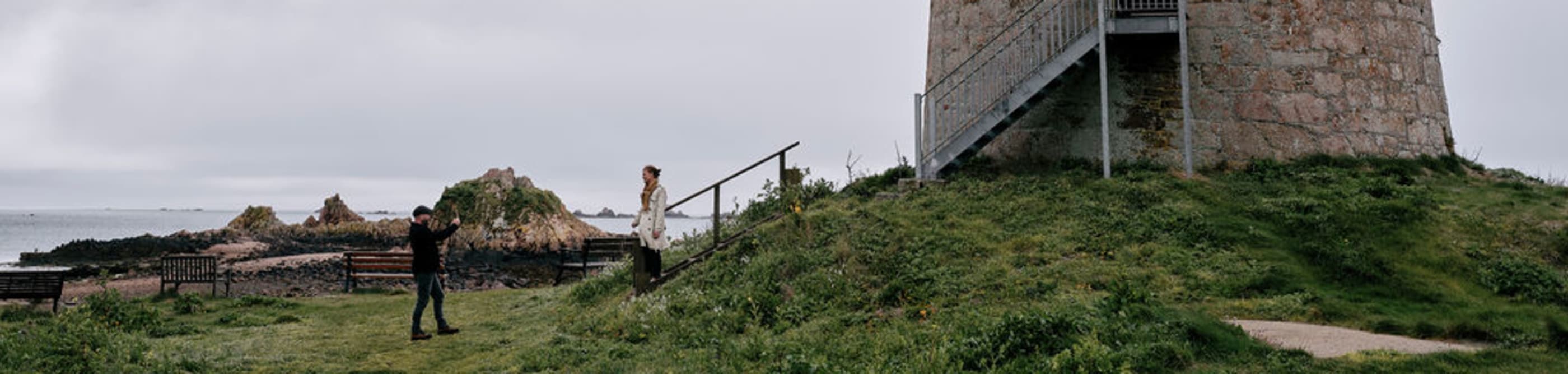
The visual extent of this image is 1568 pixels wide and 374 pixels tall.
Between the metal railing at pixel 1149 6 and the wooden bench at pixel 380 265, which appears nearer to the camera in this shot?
the metal railing at pixel 1149 6

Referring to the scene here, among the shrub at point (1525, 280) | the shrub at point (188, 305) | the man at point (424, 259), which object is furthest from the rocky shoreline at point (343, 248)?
the shrub at point (1525, 280)

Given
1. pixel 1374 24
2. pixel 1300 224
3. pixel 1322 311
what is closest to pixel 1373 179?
pixel 1300 224

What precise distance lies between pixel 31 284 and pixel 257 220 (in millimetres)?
46943

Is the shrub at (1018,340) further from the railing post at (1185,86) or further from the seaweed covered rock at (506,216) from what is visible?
the seaweed covered rock at (506,216)

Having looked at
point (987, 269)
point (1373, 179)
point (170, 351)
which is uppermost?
point (1373, 179)

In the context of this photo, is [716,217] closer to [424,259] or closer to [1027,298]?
[424,259]

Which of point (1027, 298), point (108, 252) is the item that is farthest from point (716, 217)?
point (108, 252)

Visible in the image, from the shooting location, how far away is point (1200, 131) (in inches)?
581

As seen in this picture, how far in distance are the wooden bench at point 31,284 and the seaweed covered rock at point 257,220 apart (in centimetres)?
4394

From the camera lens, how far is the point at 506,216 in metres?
40.3

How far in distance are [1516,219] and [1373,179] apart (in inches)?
72.2

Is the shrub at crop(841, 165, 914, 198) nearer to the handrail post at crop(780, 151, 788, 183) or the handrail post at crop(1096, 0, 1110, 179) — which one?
the handrail post at crop(780, 151, 788, 183)

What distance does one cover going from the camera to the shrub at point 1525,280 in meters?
8.70

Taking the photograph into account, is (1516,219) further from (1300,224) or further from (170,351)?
(170,351)
